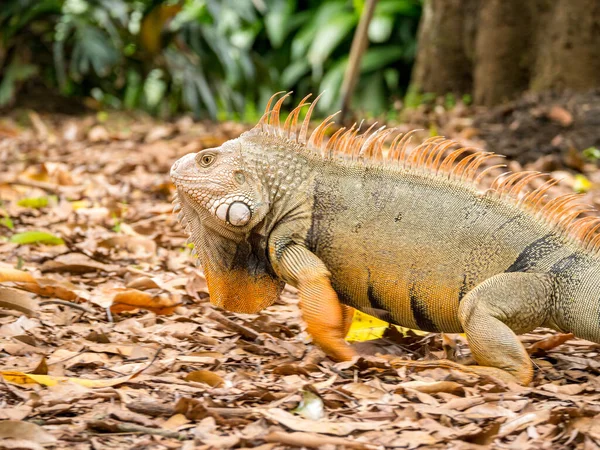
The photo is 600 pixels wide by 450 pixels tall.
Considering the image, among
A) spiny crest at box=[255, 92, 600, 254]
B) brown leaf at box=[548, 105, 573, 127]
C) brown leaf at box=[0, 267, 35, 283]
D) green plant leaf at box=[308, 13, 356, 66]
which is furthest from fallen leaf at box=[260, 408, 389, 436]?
green plant leaf at box=[308, 13, 356, 66]

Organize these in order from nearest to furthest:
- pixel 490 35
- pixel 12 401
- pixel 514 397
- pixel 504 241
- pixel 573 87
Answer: pixel 12 401, pixel 514 397, pixel 504 241, pixel 573 87, pixel 490 35

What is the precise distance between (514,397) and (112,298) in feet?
→ 8.97

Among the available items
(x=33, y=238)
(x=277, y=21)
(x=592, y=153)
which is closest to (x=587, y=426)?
(x=33, y=238)

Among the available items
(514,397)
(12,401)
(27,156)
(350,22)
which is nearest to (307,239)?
(514,397)

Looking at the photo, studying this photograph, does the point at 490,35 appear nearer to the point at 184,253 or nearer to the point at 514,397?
the point at 184,253

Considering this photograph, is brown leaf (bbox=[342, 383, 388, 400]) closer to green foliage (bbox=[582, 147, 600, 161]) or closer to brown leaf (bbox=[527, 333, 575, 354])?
brown leaf (bbox=[527, 333, 575, 354])

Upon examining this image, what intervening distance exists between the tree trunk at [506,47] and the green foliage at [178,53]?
3.94 meters

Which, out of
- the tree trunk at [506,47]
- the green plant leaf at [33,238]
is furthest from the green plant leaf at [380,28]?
the green plant leaf at [33,238]

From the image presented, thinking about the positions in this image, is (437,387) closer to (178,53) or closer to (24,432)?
(24,432)

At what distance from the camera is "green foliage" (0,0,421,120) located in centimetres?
1424

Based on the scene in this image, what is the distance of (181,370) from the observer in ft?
14.2

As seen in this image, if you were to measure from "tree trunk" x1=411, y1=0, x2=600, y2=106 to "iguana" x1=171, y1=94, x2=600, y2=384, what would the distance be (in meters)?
6.94

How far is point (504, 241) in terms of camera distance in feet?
14.9

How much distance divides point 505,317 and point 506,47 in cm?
825
